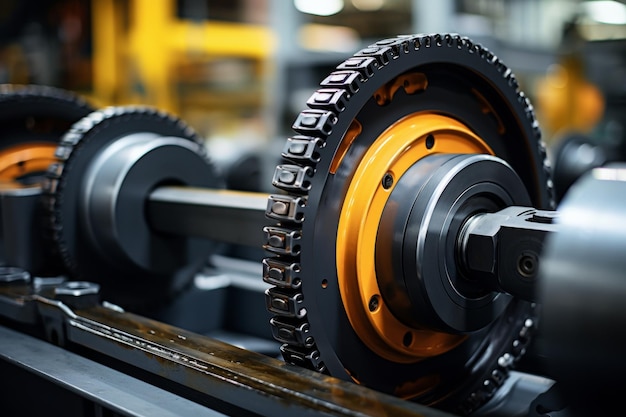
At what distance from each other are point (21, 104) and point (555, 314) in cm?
153

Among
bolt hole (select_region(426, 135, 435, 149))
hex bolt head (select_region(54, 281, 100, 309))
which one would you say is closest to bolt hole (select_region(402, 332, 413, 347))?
bolt hole (select_region(426, 135, 435, 149))

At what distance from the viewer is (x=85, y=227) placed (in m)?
1.52

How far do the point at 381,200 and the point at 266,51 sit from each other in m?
6.25

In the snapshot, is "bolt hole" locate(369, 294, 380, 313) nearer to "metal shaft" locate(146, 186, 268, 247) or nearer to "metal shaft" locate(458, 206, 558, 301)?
"metal shaft" locate(458, 206, 558, 301)

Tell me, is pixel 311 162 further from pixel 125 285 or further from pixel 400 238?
pixel 125 285

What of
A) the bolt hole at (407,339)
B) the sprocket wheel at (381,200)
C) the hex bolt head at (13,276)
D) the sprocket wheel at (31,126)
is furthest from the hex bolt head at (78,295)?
the sprocket wheel at (31,126)

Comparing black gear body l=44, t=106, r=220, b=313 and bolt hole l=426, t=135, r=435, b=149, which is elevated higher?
bolt hole l=426, t=135, r=435, b=149

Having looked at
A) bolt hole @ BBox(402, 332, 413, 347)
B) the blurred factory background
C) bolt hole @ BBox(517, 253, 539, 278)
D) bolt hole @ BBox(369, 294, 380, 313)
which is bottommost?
bolt hole @ BBox(402, 332, 413, 347)

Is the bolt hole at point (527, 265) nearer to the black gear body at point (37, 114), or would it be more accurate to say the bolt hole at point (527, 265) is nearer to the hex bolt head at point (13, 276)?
the hex bolt head at point (13, 276)

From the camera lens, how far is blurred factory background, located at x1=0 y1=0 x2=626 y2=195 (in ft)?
15.4

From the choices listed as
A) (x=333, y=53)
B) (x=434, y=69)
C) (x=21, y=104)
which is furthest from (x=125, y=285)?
(x=333, y=53)

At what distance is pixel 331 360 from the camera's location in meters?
0.97

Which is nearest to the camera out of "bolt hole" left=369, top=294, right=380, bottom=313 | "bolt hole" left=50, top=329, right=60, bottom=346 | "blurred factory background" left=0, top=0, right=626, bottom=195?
"bolt hole" left=369, top=294, right=380, bottom=313

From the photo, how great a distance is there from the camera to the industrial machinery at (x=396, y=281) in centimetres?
72
